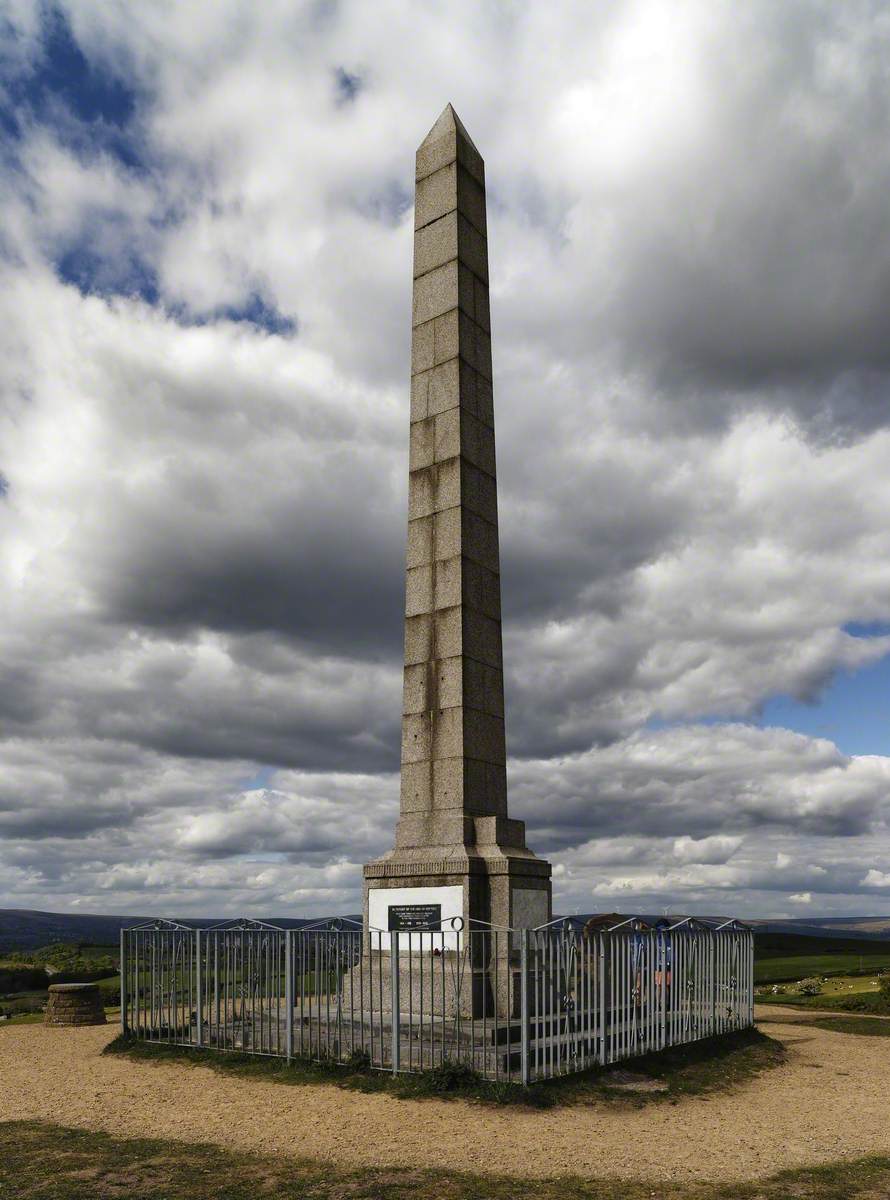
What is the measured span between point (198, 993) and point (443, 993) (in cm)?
Result: 513

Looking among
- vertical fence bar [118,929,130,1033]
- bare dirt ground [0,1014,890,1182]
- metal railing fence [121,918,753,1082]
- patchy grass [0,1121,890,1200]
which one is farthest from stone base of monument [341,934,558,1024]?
patchy grass [0,1121,890,1200]

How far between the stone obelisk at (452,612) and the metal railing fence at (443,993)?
3.18ft

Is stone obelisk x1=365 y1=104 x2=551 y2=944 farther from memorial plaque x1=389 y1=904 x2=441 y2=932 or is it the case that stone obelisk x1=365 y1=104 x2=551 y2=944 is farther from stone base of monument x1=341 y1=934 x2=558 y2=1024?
stone base of monument x1=341 y1=934 x2=558 y2=1024

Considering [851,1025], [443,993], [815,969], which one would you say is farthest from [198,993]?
[815,969]

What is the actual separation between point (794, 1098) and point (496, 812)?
657 cm

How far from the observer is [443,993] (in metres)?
13.2

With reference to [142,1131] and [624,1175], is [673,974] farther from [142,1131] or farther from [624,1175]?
[142,1131]

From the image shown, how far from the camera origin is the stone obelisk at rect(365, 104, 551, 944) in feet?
54.4

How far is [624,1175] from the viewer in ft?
30.1

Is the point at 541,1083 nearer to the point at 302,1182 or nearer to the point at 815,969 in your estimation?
the point at 302,1182

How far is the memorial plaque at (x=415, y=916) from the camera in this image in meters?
16.3

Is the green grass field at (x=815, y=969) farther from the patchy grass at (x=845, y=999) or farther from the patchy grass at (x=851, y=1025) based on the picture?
the patchy grass at (x=851, y=1025)

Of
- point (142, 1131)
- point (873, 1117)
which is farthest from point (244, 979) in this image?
point (873, 1117)

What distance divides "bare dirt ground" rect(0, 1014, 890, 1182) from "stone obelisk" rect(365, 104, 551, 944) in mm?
3902
